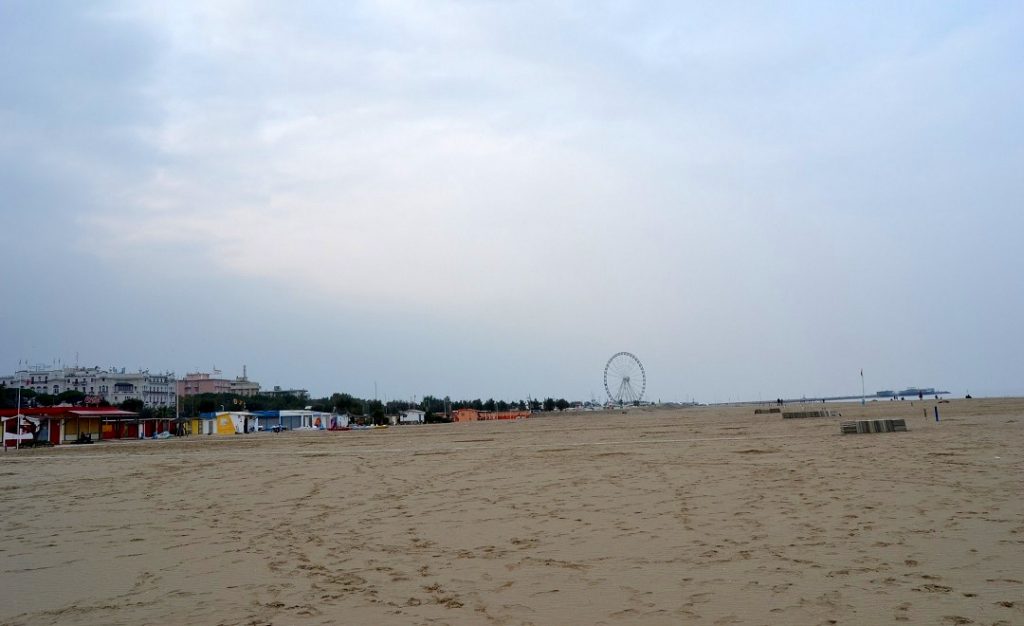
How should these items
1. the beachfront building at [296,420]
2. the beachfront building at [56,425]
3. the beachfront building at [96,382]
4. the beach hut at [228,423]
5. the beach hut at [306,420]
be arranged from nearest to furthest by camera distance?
the beachfront building at [56,425] → the beach hut at [228,423] → the beachfront building at [296,420] → the beach hut at [306,420] → the beachfront building at [96,382]

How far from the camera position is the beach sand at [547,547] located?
5.51 m

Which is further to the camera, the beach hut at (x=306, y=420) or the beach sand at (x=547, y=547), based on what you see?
the beach hut at (x=306, y=420)

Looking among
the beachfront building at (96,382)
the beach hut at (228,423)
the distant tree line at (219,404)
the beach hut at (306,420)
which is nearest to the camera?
the beach hut at (228,423)

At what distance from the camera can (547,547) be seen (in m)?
7.54

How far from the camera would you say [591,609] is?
5418 mm

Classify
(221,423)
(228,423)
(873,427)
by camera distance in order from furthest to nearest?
(221,423) → (228,423) → (873,427)

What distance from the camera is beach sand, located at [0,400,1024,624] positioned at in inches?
217

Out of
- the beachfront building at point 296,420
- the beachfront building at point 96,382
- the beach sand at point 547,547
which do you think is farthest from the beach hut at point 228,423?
the beachfront building at point 96,382

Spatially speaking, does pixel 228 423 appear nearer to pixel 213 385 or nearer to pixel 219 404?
pixel 219 404

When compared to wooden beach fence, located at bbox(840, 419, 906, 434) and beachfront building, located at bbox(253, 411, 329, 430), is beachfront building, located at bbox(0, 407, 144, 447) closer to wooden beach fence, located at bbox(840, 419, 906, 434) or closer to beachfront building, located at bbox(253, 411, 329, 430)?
beachfront building, located at bbox(253, 411, 329, 430)

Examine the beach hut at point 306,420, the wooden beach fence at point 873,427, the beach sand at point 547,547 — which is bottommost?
the beach hut at point 306,420

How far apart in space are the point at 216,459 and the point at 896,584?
2099cm

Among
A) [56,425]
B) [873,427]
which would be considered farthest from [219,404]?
[873,427]

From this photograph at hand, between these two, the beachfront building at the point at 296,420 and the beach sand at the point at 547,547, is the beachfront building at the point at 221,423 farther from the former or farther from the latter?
the beach sand at the point at 547,547
